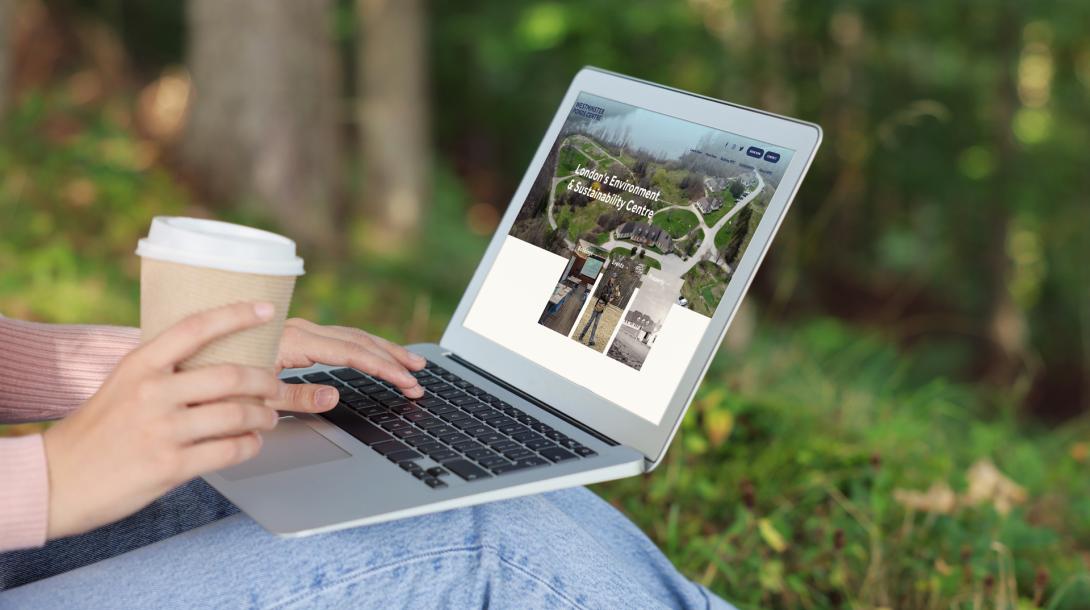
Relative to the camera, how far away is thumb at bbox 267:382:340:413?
1.54m

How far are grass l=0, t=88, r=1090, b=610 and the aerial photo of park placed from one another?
0.05 metres

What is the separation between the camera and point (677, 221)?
1.74 m

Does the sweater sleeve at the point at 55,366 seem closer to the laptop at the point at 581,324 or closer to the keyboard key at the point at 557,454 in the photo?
the laptop at the point at 581,324

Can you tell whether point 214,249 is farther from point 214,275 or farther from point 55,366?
point 55,366

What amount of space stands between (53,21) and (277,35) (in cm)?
457

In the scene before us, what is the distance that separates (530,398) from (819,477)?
104cm

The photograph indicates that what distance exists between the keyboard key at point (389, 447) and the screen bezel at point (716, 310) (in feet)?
1.09

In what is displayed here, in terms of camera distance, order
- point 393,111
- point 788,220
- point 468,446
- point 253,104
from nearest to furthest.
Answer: point 468,446, point 253,104, point 393,111, point 788,220

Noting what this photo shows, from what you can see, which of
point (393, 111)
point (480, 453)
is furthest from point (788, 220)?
point (480, 453)

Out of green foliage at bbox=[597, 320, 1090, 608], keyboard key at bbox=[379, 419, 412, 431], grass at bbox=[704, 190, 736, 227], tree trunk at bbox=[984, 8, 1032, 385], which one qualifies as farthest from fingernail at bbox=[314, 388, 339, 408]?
tree trunk at bbox=[984, 8, 1032, 385]

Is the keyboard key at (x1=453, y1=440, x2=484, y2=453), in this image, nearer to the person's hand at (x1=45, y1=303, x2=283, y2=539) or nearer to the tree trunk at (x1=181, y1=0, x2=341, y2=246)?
the person's hand at (x1=45, y1=303, x2=283, y2=539)

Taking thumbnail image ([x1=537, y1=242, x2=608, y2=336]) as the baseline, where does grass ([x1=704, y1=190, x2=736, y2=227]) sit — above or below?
above

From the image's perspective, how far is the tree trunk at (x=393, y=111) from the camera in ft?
29.6

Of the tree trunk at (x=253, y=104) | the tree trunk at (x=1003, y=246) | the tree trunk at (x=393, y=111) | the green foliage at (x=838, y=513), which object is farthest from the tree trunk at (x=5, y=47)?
the tree trunk at (x=1003, y=246)
